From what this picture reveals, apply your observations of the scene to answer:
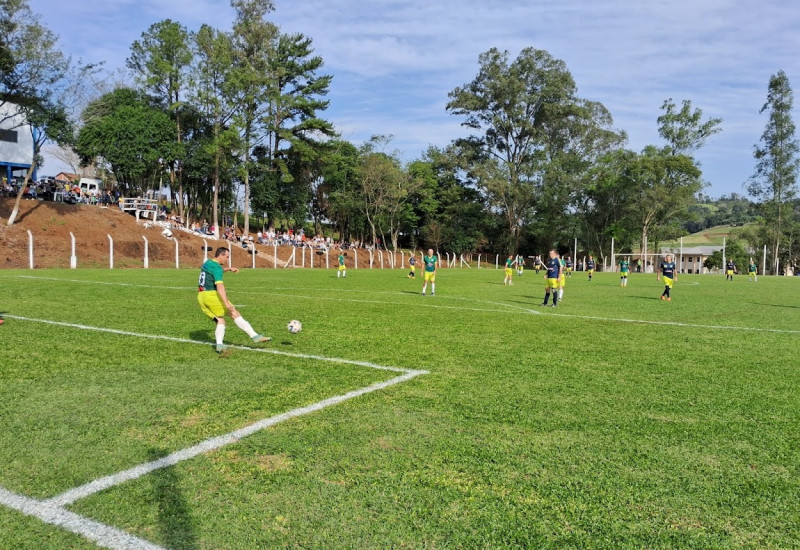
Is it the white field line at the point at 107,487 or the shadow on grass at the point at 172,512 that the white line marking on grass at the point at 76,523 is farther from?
the shadow on grass at the point at 172,512

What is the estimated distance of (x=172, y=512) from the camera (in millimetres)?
3734

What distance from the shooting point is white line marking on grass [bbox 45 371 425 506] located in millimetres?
3941

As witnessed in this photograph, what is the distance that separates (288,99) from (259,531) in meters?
58.2

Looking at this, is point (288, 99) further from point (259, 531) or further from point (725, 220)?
point (725, 220)

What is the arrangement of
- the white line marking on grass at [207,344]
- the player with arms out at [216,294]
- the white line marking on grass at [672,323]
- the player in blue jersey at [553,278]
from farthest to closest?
the player in blue jersey at [553,278], the white line marking on grass at [672,323], the player with arms out at [216,294], the white line marking on grass at [207,344]

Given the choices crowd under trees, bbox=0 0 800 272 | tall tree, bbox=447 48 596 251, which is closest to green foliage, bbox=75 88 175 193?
crowd under trees, bbox=0 0 800 272

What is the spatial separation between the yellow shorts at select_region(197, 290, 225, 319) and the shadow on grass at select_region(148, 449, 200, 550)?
4.91 meters

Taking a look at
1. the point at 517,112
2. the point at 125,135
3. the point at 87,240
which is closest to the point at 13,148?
the point at 125,135

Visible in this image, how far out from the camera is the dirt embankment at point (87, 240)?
118 feet

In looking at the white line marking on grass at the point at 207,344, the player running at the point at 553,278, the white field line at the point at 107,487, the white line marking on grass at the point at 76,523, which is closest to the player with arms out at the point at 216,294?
the white line marking on grass at the point at 207,344

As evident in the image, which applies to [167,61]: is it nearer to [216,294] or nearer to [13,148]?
[13,148]

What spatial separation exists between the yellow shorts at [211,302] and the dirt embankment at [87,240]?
31702 mm

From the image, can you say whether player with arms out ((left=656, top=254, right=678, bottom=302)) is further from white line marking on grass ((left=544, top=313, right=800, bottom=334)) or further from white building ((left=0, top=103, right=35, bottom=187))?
white building ((left=0, top=103, right=35, bottom=187))

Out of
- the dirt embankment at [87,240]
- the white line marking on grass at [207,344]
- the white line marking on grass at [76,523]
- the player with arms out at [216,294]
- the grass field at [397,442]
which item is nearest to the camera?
the white line marking on grass at [76,523]
